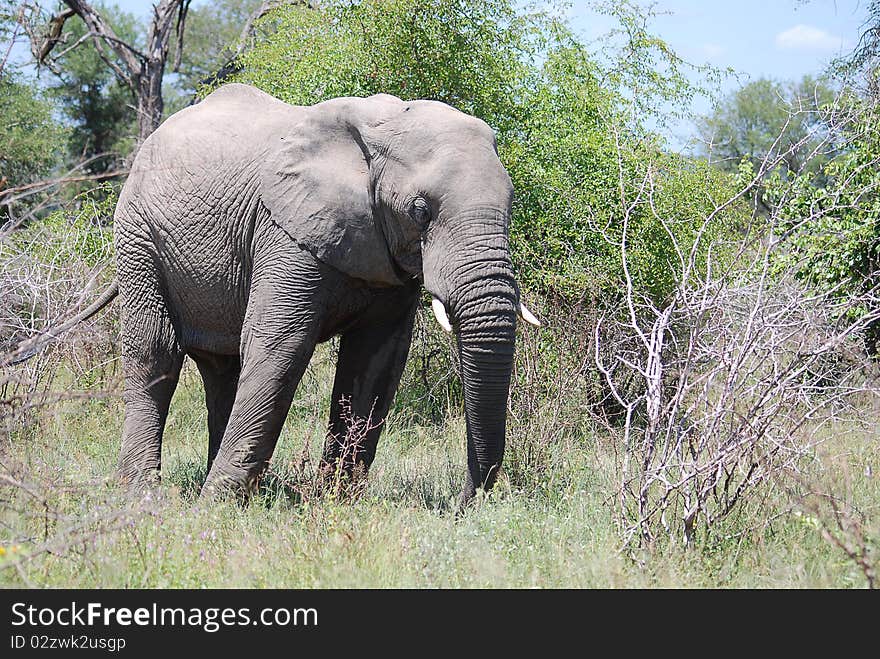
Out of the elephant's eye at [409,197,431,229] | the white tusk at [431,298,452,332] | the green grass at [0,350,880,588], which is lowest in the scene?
the green grass at [0,350,880,588]

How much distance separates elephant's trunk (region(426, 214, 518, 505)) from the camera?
189 inches

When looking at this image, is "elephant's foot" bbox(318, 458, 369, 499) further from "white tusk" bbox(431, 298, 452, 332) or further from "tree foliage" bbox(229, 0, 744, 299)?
"tree foliage" bbox(229, 0, 744, 299)

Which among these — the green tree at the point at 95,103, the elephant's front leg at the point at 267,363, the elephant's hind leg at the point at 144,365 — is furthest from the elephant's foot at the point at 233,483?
the green tree at the point at 95,103

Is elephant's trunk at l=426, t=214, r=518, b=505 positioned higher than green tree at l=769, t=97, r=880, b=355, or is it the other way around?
green tree at l=769, t=97, r=880, b=355

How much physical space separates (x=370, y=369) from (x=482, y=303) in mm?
1313

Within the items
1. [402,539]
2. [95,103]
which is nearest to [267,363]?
[402,539]

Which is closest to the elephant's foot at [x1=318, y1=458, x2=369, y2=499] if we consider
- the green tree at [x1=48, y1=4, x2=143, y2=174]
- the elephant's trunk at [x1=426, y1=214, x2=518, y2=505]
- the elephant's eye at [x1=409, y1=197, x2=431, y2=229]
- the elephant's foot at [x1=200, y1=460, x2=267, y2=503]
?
the elephant's foot at [x1=200, y1=460, x2=267, y2=503]

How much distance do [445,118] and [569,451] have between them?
103 inches

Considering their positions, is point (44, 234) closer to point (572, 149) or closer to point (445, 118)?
point (572, 149)

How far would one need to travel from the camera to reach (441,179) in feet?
16.3

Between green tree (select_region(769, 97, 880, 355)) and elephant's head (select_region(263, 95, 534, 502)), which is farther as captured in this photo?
green tree (select_region(769, 97, 880, 355))

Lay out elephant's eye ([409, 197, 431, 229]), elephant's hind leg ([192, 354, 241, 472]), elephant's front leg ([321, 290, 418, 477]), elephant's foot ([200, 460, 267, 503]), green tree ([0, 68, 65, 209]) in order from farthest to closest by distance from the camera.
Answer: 1. green tree ([0, 68, 65, 209])
2. elephant's hind leg ([192, 354, 241, 472])
3. elephant's front leg ([321, 290, 418, 477])
4. elephant's foot ([200, 460, 267, 503])
5. elephant's eye ([409, 197, 431, 229])

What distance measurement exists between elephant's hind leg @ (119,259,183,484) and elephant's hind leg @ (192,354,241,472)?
15.9 inches
